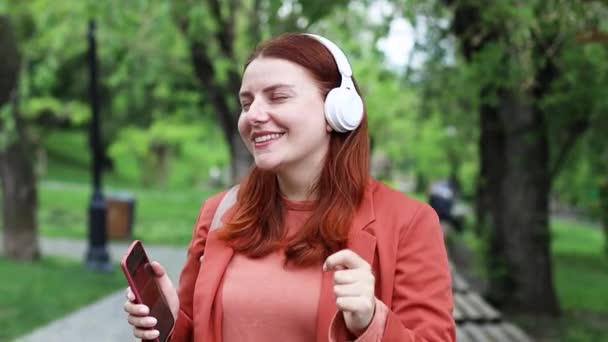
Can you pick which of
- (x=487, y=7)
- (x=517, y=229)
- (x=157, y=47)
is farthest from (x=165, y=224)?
(x=487, y=7)

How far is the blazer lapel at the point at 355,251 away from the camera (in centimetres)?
235

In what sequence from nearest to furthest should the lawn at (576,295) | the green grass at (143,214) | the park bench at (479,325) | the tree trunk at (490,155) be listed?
the park bench at (479,325), the lawn at (576,295), the tree trunk at (490,155), the green grass at (143,214)

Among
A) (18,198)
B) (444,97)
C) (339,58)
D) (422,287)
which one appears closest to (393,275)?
(422,287)

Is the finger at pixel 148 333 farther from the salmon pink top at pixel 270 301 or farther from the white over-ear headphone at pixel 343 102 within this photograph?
the white over-ear headphone at pixel 343 102

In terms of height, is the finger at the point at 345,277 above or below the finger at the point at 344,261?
below

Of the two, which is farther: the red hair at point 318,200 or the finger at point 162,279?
the finger at point 162,279

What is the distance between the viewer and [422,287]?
2.40 meters

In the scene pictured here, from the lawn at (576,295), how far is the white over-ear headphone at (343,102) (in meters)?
8.31

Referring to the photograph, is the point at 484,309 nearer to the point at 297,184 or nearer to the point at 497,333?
the point at 497,333

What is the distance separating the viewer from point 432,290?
2.40m

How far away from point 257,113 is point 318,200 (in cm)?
27

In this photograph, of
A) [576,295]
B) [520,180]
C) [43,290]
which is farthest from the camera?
[576,295]

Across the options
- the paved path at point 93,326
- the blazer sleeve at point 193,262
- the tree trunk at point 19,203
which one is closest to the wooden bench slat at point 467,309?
the paved path at point 93,326

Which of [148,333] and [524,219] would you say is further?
[524,219]
